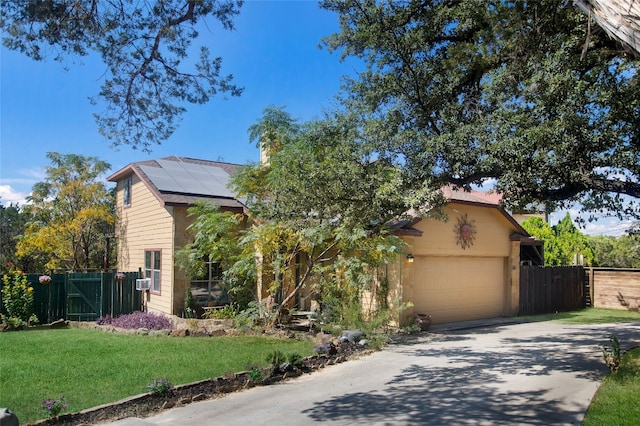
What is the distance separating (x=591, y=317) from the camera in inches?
711

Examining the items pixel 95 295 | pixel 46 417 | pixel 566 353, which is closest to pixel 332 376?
pixel 46 417

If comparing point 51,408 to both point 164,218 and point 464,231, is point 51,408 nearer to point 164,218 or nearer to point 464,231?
point 164,218

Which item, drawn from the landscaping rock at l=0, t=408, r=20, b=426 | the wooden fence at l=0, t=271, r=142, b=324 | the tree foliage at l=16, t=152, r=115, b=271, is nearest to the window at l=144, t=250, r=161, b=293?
the wooden fence at l=0, t=271, r=142, b=324

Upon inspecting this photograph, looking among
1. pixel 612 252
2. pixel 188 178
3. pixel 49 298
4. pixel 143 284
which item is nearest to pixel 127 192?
pixel 188 178

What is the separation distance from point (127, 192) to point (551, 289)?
1732 centimetres

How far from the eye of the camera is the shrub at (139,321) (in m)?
14.9

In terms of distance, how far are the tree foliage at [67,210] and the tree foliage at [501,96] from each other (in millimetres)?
16414

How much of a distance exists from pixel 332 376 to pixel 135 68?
6.37 m

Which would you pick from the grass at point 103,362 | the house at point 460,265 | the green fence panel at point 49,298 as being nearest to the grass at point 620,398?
the grass at point 103,362

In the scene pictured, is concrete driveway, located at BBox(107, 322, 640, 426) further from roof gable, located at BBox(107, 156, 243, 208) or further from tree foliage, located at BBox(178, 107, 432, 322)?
roof gable, located at BBox(107, 156, 243, 208)

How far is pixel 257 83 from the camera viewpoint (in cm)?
1100

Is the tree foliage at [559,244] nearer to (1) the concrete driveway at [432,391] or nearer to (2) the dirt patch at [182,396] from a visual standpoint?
(1) the concrete driveway at [432,391]

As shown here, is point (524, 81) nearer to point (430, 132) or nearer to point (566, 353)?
point (430, 132)

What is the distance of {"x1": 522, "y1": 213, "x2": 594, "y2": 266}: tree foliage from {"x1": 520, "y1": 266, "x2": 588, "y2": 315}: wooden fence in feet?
10.9
